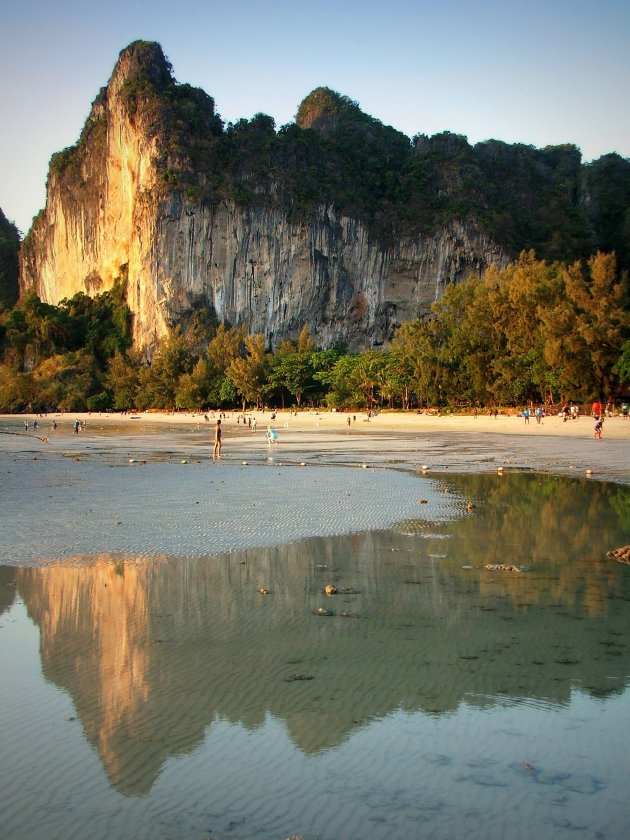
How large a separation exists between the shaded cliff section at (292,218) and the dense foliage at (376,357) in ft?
25.1

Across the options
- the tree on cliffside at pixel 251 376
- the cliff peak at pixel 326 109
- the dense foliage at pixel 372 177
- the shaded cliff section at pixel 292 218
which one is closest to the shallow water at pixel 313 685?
the tree on cliffside at pixel 251 376

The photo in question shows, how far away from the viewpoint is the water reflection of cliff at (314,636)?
206 inches

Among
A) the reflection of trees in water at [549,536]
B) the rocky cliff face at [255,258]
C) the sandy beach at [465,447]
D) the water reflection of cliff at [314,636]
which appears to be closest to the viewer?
the water reflection of cliff at [314,636]

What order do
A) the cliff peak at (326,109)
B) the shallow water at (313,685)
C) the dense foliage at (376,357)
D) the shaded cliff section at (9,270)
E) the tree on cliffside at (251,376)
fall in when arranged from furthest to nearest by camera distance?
the shaded cliff section at (9,270)
the cliff peak at (326,109)
the tree on cliffside at (251,376)
the dense foliage at (376,357)
the shallow water at (313,685)

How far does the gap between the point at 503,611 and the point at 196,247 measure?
104m

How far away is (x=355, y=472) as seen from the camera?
2122cm

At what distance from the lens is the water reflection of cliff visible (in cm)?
524

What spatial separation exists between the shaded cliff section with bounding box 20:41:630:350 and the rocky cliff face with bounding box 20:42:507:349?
18cm

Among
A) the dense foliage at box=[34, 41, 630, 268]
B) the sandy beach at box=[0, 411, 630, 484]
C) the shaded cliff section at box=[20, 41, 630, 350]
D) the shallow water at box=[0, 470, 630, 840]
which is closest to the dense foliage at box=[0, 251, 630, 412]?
the sandy beach at box=[0, 411, 630, 484]

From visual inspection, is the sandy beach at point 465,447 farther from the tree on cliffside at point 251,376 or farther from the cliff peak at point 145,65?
the cliff peak at point 145,65

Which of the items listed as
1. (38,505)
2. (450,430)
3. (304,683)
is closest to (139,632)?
(304,683)

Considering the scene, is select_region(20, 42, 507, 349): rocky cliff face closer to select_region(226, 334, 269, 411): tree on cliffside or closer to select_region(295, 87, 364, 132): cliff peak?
select_region(226, 334, 269, 411): tree on cliffside

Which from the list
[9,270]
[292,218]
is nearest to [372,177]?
[292,218]

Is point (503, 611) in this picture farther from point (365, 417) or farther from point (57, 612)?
point (365, 417)
